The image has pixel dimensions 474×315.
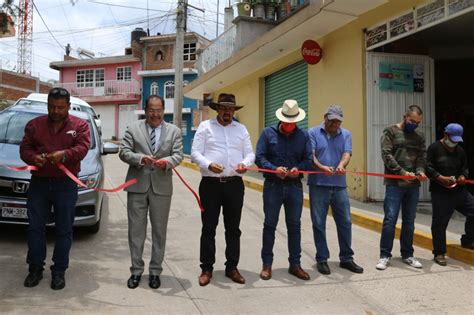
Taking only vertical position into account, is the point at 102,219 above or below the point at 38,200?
below

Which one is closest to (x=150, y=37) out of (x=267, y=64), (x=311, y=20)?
(x=267, y=64)

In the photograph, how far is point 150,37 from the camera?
33094mm

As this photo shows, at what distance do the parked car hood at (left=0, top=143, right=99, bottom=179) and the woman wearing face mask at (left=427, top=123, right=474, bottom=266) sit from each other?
13.7ft

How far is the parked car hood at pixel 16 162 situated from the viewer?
5.19m

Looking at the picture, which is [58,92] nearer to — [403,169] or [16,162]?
Result: [16,162]

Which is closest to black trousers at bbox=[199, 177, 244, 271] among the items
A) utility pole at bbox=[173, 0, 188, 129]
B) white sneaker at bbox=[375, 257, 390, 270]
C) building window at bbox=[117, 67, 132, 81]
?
white sneaker at bbox=[375, 257, 390, 270]

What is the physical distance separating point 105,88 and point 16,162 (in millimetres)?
30977

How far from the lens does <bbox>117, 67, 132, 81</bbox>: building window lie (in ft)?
115

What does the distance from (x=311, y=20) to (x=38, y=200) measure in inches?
252

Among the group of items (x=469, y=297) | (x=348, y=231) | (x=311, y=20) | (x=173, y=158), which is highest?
(x=311, y=20)

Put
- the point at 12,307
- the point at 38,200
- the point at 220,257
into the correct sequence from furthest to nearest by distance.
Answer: the point at 220,257 → the point at 38,200 → the point at 12,307

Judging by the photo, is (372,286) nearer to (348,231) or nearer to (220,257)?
(348,231)

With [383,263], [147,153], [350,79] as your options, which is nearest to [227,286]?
[147,153]

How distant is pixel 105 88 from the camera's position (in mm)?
34938
